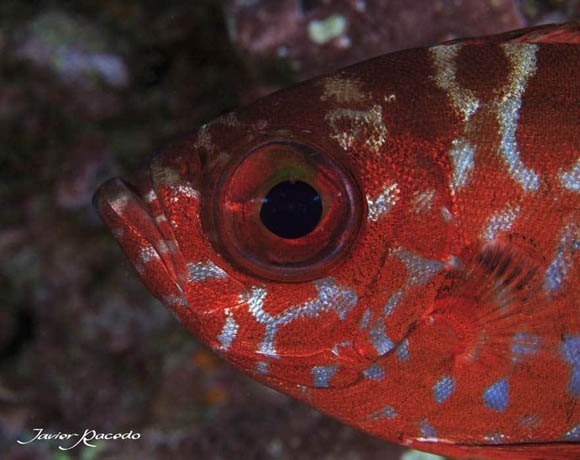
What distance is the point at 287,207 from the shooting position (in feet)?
5.13

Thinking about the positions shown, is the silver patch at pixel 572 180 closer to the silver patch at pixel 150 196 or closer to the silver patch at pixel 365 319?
the silver patch at pixel 365 319

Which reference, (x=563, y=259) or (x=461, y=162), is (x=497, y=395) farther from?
(x=461, y=162)

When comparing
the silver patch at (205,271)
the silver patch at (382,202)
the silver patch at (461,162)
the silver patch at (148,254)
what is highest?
the silver patch at (461,162)

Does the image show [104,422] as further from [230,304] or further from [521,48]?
[521,48]

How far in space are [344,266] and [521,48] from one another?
923 mm

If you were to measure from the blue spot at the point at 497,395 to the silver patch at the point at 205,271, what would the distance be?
88 centimetres

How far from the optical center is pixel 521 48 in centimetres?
182

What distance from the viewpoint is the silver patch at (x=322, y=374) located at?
1.73 m

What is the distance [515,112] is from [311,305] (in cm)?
82

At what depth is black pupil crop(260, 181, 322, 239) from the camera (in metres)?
1.57

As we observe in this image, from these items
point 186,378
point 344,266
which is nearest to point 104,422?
point 186,378

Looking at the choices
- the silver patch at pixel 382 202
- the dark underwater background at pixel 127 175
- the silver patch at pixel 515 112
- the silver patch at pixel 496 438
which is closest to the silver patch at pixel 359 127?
the silver patch at pixel 382 202

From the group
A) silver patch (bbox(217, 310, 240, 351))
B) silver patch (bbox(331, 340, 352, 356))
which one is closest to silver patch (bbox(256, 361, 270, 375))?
silver patch (bbox(217, 310, 240, 351))

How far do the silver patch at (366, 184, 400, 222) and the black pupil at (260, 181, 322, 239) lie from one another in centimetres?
15
